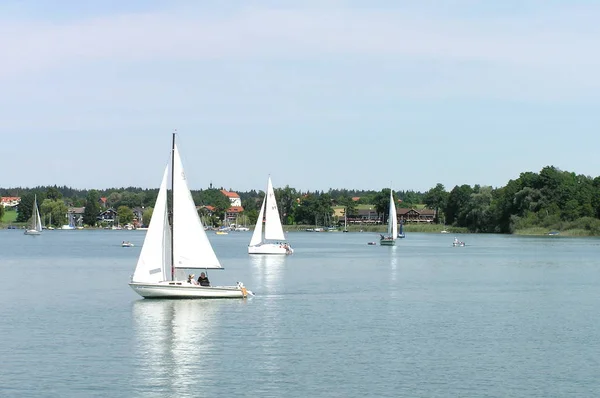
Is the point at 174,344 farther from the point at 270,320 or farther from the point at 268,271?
the point at 268,271

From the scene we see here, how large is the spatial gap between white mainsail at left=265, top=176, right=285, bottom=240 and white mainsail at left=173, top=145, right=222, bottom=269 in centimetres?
5516

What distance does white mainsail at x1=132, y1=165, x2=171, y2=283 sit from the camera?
58.1m

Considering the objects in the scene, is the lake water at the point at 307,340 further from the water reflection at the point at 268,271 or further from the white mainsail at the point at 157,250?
the white mainsail at the point at 157,250

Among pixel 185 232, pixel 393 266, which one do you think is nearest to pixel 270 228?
pixel 393 266

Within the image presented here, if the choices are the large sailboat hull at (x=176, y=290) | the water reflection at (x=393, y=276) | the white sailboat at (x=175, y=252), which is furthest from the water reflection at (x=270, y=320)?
the water reflection at (x=393, y=276)

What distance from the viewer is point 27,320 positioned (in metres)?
51.7

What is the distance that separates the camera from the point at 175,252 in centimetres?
5941

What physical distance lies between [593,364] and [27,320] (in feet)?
95.9

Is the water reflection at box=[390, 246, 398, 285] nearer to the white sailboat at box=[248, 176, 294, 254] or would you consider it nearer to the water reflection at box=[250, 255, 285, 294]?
the water reflection at box=[250, 255, 285, 294]

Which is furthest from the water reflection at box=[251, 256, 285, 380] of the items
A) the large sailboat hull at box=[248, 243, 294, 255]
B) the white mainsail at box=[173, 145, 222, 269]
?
the large sailboat hull at box=[248, 243, 294, 255]

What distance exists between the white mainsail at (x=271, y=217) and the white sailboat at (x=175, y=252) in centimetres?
5533

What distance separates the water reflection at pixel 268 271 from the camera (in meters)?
72.5

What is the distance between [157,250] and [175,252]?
1498 mm

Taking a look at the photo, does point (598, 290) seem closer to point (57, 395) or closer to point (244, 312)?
point (244, 312)
